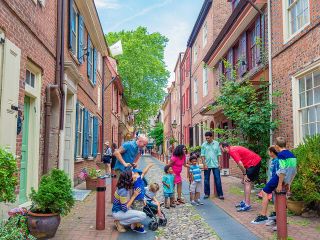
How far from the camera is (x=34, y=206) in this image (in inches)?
201

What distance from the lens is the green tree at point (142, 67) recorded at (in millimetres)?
37031

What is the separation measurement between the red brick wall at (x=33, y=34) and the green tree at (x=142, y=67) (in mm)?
28243

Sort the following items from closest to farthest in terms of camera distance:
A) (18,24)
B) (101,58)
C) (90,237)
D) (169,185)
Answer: (90,237)
(18,24)
(169,185)
(101,58)

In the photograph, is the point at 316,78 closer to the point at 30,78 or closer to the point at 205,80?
the point at 30,78

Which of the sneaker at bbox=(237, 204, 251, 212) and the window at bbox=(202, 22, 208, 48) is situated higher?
the window at bbox=(202, 22, 208, 48)

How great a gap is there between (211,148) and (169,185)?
1.89 metres

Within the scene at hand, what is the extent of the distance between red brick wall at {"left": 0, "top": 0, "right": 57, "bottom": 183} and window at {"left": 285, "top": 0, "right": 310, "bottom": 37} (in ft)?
19.5

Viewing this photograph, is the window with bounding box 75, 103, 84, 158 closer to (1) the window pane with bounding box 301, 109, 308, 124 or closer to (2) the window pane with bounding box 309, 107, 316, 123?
(1) the window pane with bounding box 301, 109, 308, 124

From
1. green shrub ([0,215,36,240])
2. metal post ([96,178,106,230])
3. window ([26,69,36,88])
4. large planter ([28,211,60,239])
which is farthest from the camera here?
window ([26,69,36,88])

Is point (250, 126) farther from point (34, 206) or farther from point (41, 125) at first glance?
point (34, 206)

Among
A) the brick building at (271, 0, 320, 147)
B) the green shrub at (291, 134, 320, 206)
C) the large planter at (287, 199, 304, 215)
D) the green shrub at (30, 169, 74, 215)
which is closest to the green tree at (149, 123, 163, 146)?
the brick building at (271, 0, 320, 147)

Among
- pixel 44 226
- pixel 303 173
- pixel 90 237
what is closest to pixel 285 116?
pixel 303 173

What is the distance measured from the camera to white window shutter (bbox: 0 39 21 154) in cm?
544

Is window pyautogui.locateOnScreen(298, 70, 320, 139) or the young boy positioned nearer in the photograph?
the young boy
